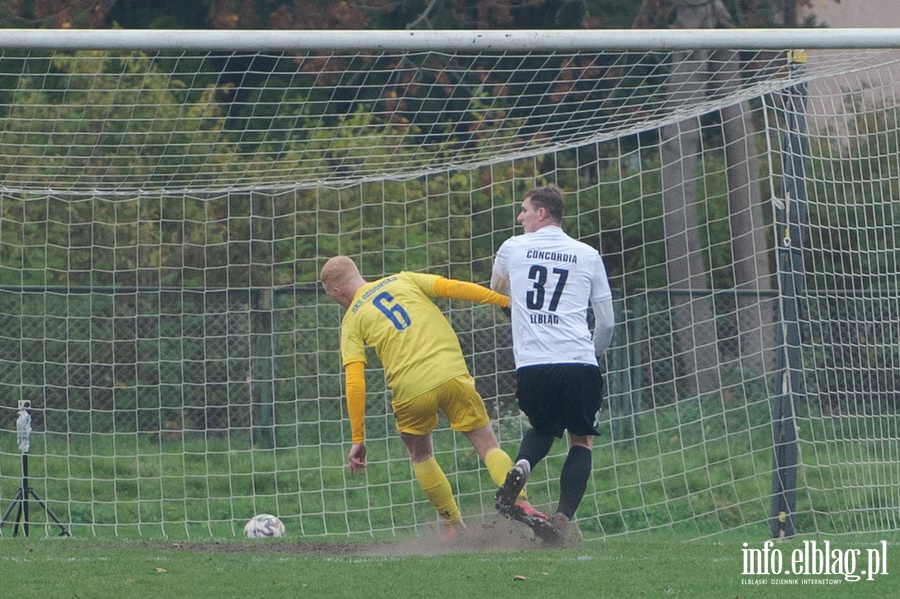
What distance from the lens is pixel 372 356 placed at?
10711 millimetres

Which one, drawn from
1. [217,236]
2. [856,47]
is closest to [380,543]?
[856,47]

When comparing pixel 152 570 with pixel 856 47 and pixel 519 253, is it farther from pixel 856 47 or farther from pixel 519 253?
pixel 856 47

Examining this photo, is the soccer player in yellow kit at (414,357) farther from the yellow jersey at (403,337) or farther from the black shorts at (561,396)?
the black shorts at (561,396)

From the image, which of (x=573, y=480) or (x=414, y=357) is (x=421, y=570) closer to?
(x=573, y=480)

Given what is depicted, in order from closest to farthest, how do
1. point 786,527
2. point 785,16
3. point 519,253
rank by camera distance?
point 519,253 < point 786,527 < point 785,16

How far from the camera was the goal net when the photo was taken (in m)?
8.06

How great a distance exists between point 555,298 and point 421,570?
156 cm

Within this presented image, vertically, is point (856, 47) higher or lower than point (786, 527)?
higher

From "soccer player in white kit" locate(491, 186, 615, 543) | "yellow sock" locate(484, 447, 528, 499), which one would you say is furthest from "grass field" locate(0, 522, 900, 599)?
"soccer player in white kit" locate(491, 186, 615, 543)

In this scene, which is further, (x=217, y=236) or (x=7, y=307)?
(x=217, y=236)

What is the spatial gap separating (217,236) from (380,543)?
4.89 m

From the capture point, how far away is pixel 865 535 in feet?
24.2

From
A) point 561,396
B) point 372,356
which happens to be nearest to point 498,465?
point 561,396

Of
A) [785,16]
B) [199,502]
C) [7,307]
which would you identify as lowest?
[199,502]
